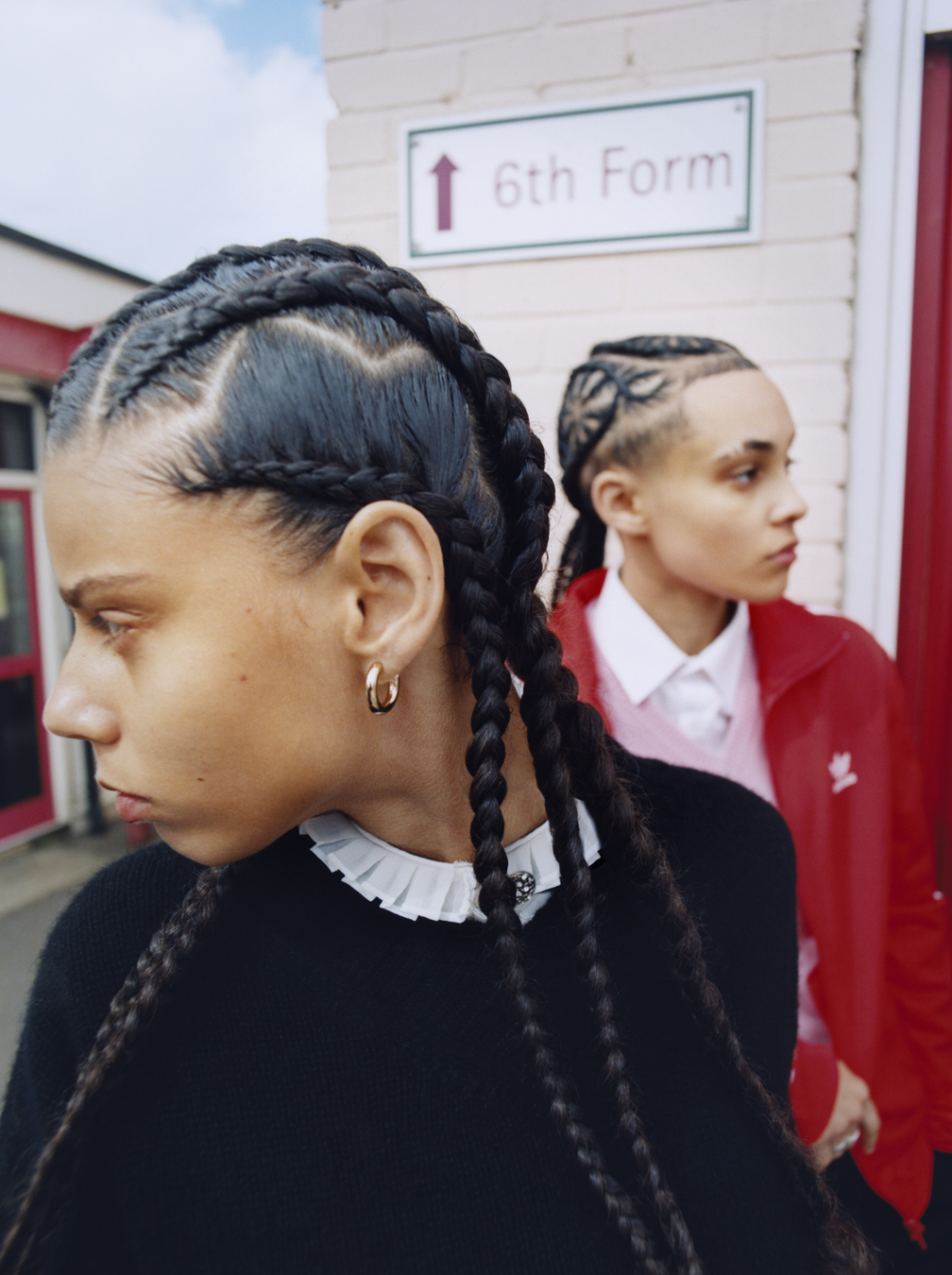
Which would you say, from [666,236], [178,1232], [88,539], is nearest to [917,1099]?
[178,1232]

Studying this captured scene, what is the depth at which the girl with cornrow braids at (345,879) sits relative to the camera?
1.81 feet

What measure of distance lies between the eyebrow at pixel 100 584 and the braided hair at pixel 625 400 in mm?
756

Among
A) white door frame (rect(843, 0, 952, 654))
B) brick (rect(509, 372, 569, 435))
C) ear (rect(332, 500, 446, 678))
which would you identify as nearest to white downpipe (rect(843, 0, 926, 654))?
white door frame (rect(843, 0, 952, 654))

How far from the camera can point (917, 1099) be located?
129 cm

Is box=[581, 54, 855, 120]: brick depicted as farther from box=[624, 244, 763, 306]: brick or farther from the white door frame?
box=[624, 244, 763, 306]: brick

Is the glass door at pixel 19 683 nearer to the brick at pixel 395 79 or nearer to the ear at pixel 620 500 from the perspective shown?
the brick at pixel 395 79

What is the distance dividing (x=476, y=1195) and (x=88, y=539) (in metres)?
0.60

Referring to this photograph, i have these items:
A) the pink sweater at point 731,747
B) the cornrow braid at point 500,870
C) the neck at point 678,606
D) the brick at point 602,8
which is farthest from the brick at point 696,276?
the cornrow braid at point 500,870

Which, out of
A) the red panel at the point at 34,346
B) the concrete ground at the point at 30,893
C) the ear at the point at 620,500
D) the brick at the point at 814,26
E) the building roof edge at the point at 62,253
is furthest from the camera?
the red panel at the point at 34,346

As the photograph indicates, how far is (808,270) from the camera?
1663mm

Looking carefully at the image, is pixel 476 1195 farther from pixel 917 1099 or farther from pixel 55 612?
pixel 55 612

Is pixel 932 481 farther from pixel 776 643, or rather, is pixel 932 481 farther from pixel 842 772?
pixel 842 772

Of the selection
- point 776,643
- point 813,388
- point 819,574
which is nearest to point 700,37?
point 813,388

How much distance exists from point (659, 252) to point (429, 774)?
58.3 inches
